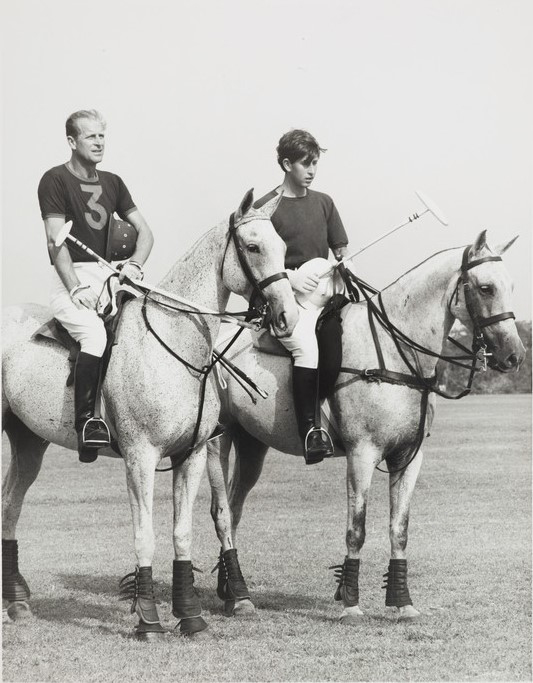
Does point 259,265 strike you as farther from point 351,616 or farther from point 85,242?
point 351,616

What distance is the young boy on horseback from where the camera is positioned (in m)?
8.20

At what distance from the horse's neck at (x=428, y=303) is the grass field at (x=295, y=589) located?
6.91ft

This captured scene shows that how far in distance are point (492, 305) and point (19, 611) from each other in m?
4.32

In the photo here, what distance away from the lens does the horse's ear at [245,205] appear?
7.12 meters

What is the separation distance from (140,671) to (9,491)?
7.63ft

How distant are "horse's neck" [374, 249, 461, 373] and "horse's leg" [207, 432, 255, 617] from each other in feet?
6.28

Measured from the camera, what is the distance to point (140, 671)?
6.89m

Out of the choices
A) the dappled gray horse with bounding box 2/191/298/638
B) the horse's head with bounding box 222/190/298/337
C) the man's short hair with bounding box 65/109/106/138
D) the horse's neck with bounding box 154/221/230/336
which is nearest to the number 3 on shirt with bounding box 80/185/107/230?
the man's short hair with bounding box 65/109/106/138

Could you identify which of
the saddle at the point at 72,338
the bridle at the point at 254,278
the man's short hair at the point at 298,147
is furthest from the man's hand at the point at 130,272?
the man's short hair at the point at 298,147

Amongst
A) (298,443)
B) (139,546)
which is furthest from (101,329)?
(298,443)

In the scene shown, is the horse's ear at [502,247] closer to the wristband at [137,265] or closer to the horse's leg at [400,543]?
the horse's leg at [400,543]

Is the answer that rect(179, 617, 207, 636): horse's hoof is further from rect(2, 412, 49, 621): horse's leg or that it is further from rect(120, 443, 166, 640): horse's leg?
rect(2, 412, 49, 621): horse's leg

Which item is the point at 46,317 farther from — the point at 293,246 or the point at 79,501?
the point at 79,501

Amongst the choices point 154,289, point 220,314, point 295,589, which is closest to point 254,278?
point 220,314
